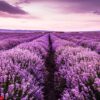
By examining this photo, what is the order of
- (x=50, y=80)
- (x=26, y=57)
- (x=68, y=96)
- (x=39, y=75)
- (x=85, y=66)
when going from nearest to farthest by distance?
(x=68, y=96), (x=85, y=66), (x=39, y=75), (x=26, y=57), (x=50, y=80)

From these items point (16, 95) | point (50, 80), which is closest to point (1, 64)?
point (16, 95)

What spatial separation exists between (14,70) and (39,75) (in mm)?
1036

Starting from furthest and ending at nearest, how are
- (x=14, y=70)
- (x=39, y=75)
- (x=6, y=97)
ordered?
(x=39, y=75), (x=14, y=70), (x=6, y=97)

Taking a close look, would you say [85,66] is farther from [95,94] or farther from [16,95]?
[16,95]

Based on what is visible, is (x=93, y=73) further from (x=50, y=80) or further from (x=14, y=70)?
(x=50, y=80)

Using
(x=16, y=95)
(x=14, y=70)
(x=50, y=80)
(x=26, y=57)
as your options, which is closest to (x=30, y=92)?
(x=16, y=95)

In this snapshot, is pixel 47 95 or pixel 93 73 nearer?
pixel 93 73

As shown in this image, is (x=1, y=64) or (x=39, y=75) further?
(x=39, y=75)

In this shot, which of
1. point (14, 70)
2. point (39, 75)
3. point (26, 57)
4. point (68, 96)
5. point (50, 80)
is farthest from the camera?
point (50, 80)

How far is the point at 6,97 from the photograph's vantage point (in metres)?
3.53

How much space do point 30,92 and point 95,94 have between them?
81cm

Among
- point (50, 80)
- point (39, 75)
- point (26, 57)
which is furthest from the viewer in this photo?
point (50, 80)

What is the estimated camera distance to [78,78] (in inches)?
185

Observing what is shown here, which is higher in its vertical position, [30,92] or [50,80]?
[30,92]
